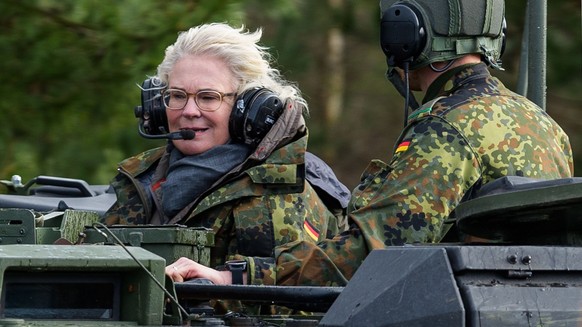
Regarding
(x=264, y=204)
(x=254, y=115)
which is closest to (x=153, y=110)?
(x=254, y=115)

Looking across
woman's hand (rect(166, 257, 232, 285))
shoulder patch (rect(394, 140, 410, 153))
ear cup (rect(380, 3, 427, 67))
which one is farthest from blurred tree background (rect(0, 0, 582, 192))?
woman's hand (rect(166, 257, 232, 285))

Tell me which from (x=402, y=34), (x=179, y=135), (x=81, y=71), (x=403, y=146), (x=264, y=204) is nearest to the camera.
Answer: (x=403, y=146)

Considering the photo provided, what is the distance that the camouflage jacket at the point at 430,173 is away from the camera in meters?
4.84

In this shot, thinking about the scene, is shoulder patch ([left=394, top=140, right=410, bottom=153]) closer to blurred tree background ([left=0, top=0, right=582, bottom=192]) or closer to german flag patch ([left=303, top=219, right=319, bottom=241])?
german flag patch ([left=303, top=219, right=319, bottom=241])

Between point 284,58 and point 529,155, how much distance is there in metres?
10.2

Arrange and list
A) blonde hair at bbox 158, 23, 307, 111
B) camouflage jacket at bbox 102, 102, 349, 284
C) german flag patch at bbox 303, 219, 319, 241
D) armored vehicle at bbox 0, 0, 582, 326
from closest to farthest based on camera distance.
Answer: armored vehicle at bbox 0, 0, 582, 326 → camouflage jacket at bbox 102, 102, 349, 284 → german flag patch at bbox 303, 219, 319, 241 → blonde hair at bbox 158, 23, 307, 111

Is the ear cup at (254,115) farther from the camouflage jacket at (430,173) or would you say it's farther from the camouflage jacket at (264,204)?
the camouflage jacket at (430,173)

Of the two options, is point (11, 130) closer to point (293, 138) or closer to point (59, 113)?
point (59, 113)

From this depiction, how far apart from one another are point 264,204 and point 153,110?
76cm

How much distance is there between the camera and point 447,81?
530 centimetres

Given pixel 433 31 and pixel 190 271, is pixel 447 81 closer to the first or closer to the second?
pixel 433 31

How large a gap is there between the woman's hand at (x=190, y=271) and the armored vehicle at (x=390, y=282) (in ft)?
0.97

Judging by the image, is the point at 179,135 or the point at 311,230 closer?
the point at 311,230

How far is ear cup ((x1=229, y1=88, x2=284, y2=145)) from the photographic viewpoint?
18.6ft
